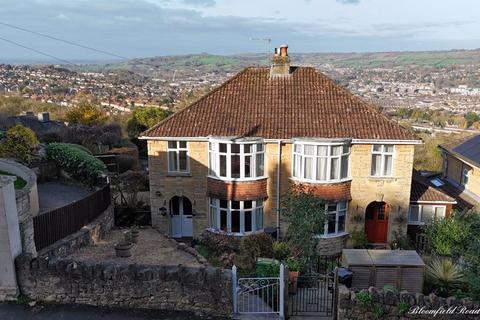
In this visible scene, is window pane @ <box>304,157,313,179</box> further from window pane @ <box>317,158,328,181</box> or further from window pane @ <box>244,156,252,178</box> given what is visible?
window pane @ <box>244,156,252,178</box>

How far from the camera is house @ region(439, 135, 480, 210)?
73.6ft

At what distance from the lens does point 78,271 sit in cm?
1059

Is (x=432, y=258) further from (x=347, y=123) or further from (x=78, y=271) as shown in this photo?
(x=78, y=271)

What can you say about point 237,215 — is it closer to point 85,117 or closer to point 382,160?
point 382,160

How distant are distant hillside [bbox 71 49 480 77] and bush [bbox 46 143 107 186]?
113 m

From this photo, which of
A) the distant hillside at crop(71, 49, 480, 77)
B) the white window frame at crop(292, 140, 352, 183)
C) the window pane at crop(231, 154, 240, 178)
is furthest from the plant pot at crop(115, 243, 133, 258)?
the distant hillside at crop(71, 49, 480, 77)

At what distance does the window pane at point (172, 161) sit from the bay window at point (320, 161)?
5.28m

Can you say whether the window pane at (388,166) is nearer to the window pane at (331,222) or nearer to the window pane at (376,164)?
the window pane at (376,164)

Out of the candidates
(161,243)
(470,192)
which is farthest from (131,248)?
(470,192)

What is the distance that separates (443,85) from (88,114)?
113m

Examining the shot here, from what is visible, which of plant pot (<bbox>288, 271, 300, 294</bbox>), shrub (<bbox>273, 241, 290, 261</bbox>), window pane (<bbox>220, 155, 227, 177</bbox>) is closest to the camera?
plant pot (<bbox>288, 271, 300, 294</bbox>)

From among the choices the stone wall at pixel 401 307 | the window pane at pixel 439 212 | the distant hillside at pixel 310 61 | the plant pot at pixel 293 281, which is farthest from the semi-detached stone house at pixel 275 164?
the distant hillside at pixel 310 61

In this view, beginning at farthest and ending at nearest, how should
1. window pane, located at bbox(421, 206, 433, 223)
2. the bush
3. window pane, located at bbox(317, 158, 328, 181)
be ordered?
1. the bush
2. window pane, located at bbox(421, 206, 433, 223)
3. window pane, located at bbox(317, 158, 328, 181)

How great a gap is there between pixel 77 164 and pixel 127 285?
11.9 m
